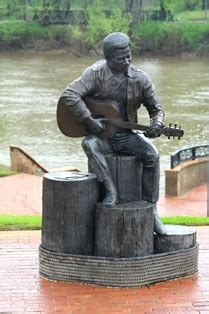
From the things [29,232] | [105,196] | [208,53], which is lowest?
[208,53]

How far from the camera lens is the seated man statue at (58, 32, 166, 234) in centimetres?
928

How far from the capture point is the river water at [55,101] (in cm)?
2503

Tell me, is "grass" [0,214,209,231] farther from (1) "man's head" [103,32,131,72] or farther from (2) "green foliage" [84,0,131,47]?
(2) "green foliage" [84,0,131,47]

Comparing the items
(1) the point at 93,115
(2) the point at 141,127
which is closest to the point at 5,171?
(1) the point at 93,115

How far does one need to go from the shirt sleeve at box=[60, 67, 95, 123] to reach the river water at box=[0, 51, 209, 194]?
1128cm

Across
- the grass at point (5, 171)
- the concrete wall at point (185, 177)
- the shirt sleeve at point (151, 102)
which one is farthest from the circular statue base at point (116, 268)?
the grass at point (5, 171)

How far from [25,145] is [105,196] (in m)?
16.7

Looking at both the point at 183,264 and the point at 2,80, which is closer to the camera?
the point at 183,264

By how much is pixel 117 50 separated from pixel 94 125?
2.67 ft

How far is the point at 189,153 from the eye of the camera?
19562mm

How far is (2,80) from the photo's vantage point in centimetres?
4391

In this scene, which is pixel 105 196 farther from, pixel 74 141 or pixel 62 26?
pixel 62 26

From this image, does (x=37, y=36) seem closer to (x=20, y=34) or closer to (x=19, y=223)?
(x=20, y=34)

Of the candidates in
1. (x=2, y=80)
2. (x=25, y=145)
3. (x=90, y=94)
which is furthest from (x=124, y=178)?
(x=2, y=80)
